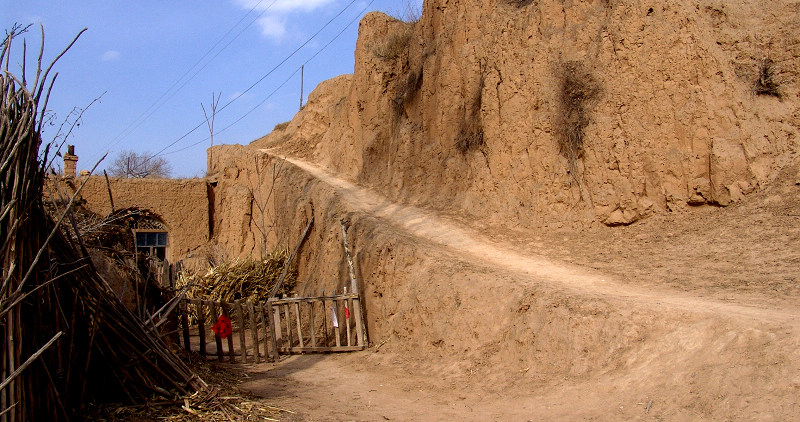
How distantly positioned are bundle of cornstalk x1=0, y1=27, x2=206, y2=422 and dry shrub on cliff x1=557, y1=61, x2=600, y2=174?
8492 mm

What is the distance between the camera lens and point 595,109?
11461 millimetres

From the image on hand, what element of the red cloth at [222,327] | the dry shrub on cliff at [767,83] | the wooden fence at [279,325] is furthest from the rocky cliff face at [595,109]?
the red cloth at [222,327]

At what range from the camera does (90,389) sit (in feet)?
16.4

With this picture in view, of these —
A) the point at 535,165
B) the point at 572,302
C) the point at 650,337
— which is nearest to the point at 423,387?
the point at 572,302

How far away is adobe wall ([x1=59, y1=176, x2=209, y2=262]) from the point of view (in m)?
19.5

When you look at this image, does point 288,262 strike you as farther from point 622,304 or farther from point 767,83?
point 767,83

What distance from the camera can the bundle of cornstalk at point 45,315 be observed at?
407 centimetres

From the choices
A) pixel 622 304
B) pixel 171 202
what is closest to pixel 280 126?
pixel 171 202

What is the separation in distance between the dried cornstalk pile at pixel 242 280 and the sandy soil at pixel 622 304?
4435 mm

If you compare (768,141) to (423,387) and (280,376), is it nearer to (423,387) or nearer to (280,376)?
(423,387)

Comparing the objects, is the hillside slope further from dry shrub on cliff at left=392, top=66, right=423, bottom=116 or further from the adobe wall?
the adobe wall

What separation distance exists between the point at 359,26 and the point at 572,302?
13814mm

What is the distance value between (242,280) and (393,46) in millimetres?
7789

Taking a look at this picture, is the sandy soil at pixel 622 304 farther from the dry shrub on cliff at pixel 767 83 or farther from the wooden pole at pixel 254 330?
the dry shrub on cliff at pixel 767 83
